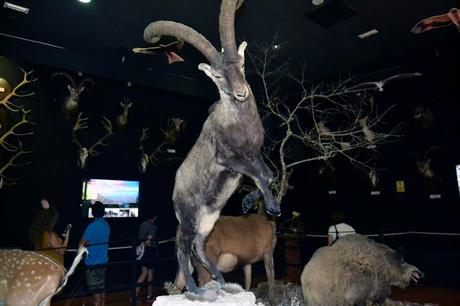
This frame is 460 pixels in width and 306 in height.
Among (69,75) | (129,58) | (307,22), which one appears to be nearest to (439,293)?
(307,22)

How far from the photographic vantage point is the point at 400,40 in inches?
255

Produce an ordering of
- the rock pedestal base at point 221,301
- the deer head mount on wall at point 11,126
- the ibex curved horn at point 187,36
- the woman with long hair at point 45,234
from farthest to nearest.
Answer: the deer head mount on wall at point 11,126, the woman with long hair at point 45,234, the rock pedestal base at point 221,301, the ibex curved horn at point 187,36

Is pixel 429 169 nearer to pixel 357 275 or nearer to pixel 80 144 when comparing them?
pixel 357 275

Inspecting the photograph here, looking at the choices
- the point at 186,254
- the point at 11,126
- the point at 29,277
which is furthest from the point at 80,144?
the point at 186,254

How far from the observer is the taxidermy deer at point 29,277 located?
2629 mm

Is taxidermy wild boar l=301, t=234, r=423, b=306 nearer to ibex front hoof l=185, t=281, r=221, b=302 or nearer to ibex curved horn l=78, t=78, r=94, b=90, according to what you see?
ibex front hoof l=185, t=281, r=221, b=302

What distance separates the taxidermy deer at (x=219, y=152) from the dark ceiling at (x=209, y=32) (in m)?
3.50

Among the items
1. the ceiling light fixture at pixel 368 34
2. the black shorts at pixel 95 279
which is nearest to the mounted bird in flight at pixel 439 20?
the ceiling light fixture at pixel 368 34

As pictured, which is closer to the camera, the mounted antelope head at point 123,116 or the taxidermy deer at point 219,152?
the taxidermy deer at point 219,152

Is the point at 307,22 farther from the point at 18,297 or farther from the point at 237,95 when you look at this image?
the point at 18,297

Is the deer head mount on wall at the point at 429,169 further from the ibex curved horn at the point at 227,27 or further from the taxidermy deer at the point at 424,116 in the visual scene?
the ibex curved horn at the point at 227,27

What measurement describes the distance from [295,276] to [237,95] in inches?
245

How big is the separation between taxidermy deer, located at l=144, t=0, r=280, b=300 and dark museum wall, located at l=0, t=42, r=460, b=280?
4760 mm

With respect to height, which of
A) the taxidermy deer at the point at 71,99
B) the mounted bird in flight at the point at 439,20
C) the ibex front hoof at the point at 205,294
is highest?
the mounted bird in flight at the point at 439,20
